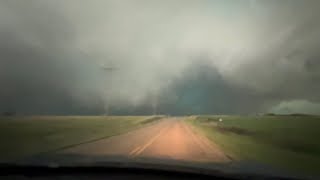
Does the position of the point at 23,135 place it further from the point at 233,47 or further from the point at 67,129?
the point at 233,47

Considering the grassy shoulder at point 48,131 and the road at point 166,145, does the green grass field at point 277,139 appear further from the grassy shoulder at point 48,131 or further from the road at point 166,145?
the grassy shoulder at point 48,131

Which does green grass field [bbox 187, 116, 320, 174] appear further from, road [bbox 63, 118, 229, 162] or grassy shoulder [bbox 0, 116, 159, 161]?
grassy shoulder [bbox 0, 116, 159, 161]

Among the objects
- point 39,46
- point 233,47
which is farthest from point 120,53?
point 233,47

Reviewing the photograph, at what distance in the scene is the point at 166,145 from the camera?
21.6ft

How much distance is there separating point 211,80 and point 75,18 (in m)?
1.70

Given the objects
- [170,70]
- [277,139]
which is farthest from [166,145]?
[277,139]

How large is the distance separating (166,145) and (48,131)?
183 centimetres

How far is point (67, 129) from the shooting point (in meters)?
7.34

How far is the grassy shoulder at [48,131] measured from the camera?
596cm

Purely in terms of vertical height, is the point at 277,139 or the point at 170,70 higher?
the point at 170,70

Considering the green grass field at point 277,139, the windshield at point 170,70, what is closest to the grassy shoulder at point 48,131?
the windshield at point 170,70

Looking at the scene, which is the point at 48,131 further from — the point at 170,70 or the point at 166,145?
the point at 170,70

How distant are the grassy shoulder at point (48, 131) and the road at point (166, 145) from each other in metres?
0.27

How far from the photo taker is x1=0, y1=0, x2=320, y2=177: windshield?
5355 millimetres
